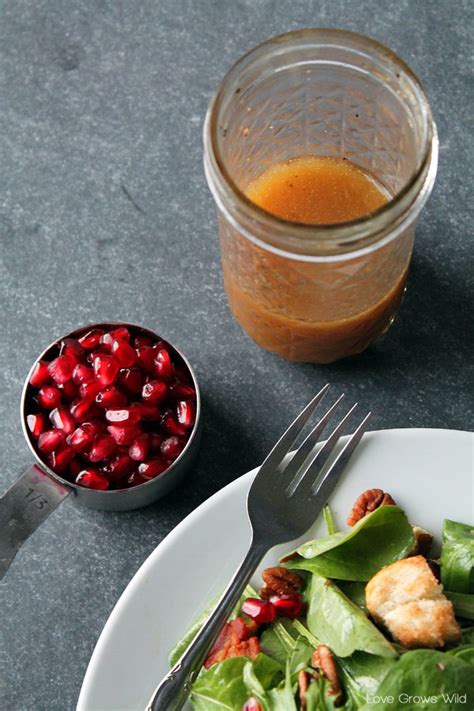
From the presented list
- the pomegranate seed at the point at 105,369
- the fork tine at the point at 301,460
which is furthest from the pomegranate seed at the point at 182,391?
the fork tine at the point at 301,460

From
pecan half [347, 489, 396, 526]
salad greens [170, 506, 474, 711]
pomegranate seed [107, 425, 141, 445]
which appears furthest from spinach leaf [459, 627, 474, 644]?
pomegranate seed [107, 425, 141, 445]

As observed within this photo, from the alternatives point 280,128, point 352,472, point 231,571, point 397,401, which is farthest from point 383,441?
point 280,128

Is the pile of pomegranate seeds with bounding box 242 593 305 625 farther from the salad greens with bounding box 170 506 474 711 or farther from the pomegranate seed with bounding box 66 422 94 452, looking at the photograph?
the pomegranate seed with bounding box 66 422 94 452

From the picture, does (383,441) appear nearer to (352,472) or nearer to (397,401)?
(352,472)

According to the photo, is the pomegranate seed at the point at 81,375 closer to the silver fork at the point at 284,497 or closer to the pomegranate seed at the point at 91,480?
the pomegranate seed at the point at 91,480

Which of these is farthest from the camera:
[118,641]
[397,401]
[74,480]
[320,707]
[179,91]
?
[179,91]

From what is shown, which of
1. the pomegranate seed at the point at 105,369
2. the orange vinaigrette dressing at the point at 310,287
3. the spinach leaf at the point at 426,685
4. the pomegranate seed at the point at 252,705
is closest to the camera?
the spinach leaf at the point at 426,685
